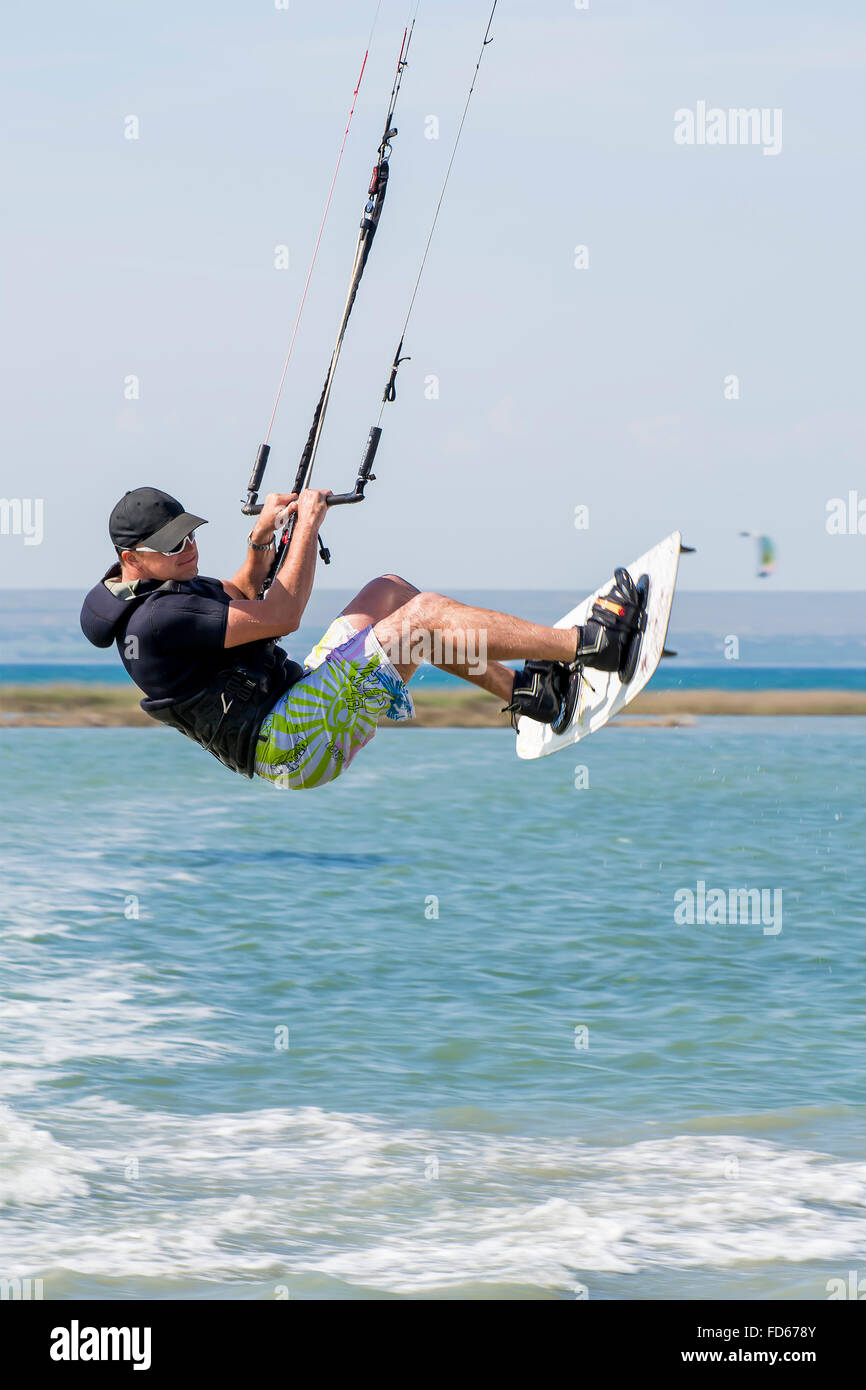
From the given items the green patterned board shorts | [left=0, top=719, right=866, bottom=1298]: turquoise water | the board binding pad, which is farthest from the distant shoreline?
the green patterned board shorts

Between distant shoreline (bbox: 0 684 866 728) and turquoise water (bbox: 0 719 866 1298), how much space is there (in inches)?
535

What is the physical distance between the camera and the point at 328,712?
609 centimetres

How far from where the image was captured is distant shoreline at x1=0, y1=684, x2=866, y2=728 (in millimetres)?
37969

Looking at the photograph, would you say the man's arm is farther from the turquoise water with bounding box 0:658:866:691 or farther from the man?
the turquoise water with bounding box 0:658:866:691

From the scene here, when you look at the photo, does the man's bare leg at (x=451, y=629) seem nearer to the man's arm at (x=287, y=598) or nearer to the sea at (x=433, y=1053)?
the man's arm at (x=287, y=598)

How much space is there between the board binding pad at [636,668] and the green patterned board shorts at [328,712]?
0.96 m

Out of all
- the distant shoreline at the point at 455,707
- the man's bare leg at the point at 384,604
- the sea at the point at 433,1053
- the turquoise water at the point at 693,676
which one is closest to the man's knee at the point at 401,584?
the man's bare leg at the point at 384,604

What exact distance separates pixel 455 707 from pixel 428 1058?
2680 cm

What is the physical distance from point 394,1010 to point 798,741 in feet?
74.6

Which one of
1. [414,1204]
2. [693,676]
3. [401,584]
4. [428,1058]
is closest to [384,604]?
[401,584]

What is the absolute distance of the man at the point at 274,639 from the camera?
5.76 m

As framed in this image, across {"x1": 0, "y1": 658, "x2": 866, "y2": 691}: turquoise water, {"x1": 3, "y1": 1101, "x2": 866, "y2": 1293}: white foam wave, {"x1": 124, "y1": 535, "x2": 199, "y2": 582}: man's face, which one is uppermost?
{"x1": 0, "y1": 658, "x2": 866, "y2": 691}: turquoise water

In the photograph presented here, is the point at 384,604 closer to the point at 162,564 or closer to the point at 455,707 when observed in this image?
the point at 162,564

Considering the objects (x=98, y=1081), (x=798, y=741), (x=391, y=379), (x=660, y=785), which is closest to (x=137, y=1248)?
(x=98, y=1081)
